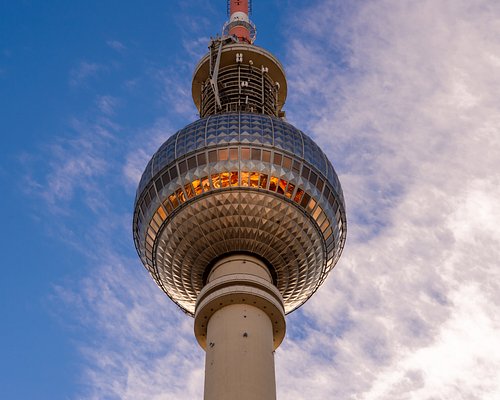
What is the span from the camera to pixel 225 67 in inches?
2601

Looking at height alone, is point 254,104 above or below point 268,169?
above

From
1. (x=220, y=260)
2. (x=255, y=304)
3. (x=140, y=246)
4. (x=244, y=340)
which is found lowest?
(x=244, y=340)

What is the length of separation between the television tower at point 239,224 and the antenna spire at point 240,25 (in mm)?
22612

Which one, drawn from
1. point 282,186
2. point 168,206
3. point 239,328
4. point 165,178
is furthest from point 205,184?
point 239,328

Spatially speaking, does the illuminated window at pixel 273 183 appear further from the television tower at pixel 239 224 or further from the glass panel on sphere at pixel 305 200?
the glass panel on sphere at pixel 305 200

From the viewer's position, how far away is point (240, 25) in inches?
2987

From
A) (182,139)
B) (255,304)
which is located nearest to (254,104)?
(182,139)

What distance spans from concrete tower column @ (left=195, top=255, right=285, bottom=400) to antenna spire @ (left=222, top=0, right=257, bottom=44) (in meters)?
32.9

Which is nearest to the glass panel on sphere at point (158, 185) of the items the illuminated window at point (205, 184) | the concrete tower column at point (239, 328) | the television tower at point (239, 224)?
the television tower at point (239, 224)

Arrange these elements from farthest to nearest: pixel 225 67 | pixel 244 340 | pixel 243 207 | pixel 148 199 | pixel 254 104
→ pixel 225 67 → pixel 254 104 → pixel 148 199 → pixel 243 207 → pixel 244 340

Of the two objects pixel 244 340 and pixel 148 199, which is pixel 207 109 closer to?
pixel 148 199

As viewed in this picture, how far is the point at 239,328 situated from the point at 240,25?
41.6m

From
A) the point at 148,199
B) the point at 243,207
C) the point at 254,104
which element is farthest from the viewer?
the point at 254,104

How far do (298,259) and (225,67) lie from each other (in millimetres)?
23226
